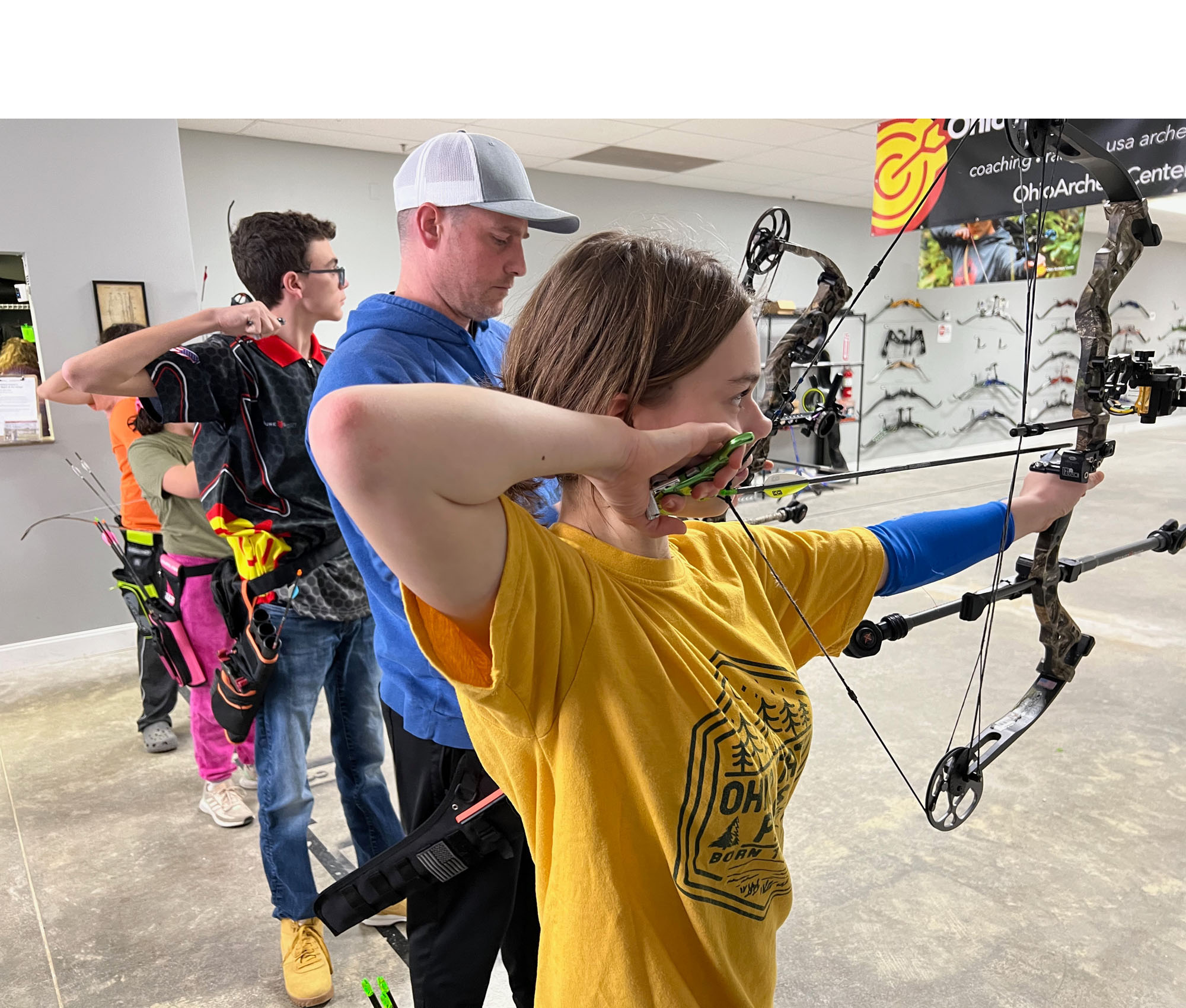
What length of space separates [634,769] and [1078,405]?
3.68 ft

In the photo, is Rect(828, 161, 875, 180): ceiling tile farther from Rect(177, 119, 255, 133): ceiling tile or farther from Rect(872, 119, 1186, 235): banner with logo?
Rect(177, 119, 255, 133): ceiling tile

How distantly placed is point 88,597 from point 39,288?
52.7 inches

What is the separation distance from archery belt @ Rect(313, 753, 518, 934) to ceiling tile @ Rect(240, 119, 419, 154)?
4.50 meters

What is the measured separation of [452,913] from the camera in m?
1.32

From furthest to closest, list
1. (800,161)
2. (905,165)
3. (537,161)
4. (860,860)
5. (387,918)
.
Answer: (800,161) → (537,161) → (905,165) → (860,860) → (387,918)

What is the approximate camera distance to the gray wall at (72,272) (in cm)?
358

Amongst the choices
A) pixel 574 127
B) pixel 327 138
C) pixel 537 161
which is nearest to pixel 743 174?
pixel 537 161

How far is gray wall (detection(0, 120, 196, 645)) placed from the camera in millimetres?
3578

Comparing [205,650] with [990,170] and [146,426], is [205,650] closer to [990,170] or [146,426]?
[146,426]

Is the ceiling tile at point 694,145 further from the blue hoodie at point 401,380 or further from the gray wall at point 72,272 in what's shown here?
the blue hoodie at point 401,380

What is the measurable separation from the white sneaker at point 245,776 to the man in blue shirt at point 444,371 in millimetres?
1498

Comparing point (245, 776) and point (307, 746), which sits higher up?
point (307, 746)

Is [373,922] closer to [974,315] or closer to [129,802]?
[129,802]

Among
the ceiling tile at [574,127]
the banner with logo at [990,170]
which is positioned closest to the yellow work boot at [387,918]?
the banner with logo at [990,170]
